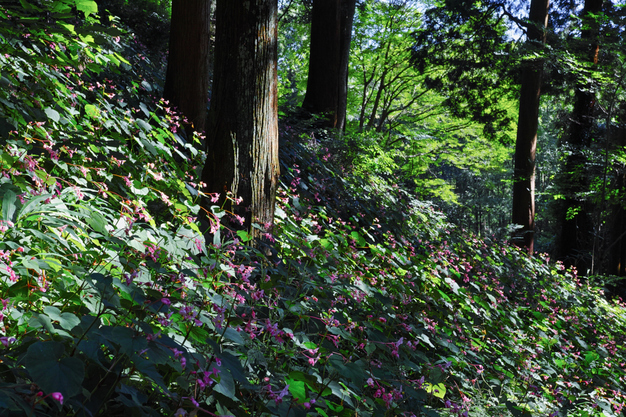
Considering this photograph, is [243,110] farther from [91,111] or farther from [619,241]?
[619,241]

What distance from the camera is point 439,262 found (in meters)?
4.27

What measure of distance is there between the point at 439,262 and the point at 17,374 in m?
3.87

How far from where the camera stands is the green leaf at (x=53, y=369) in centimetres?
93

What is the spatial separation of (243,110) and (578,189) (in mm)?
10671

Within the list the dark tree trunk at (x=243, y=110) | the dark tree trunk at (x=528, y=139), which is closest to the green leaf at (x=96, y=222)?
the dark tree trunk at (x=243, y=110)

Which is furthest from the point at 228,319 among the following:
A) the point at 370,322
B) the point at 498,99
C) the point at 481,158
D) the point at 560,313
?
the point at 481,158

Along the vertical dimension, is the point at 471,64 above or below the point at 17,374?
above

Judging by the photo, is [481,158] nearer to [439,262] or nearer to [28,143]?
[439,262]

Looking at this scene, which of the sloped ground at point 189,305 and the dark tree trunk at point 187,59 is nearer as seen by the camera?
the sloped ground at point 189,305

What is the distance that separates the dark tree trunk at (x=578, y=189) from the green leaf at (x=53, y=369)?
1096 centimetres

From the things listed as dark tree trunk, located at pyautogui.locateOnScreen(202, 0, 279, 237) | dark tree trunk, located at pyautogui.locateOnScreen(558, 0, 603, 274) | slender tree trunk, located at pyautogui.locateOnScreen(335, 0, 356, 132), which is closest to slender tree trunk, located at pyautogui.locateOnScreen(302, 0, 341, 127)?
slender tree trunk, located at pyautogui.locateOnScreen(335, 0, 356, 132)

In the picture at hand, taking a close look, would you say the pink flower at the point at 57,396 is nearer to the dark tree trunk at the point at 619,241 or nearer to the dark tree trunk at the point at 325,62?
the dark tree trunk at the point at 325,62

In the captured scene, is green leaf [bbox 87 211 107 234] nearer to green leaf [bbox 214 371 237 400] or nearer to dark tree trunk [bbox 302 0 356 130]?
green leaf [bbox 214 371 237 400]

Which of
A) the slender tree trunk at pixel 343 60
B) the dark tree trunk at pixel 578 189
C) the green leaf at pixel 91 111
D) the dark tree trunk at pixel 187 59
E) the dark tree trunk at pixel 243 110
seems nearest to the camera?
the green leaf at pixel 91 111
